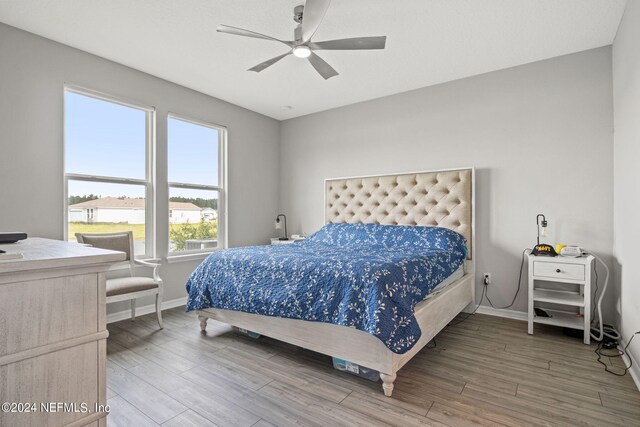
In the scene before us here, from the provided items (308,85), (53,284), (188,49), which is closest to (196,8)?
(188,49)

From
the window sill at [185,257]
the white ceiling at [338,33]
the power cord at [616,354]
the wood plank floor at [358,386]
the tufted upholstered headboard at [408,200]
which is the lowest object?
the wood plank floor at [358,386]

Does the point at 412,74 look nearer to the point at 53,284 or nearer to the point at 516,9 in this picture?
the point at 516,9

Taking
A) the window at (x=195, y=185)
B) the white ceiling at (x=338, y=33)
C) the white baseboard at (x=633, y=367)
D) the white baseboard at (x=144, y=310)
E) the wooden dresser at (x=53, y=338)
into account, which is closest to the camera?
the wooden dresser at (x=53, y=338)

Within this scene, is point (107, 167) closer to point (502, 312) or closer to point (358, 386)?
point (358, 386)

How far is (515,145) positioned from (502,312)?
180 cm

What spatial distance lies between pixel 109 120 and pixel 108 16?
1187mm

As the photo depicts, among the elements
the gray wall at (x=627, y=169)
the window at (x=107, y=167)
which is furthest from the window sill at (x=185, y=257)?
the gray wall at (x=627, y=169)

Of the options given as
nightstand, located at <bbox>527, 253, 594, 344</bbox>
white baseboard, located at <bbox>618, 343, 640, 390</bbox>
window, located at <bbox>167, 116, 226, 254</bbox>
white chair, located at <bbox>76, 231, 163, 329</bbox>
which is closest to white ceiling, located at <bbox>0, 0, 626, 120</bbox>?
window, located at <bbox>167, 116, 226, 254</bbox>

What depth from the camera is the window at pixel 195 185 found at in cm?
400

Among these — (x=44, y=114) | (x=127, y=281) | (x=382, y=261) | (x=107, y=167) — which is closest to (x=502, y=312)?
(x=382, y=261)

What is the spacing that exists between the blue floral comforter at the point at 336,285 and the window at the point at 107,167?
1.28 m

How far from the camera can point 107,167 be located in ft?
11.3

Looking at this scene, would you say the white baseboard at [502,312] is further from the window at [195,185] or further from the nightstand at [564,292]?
the window at [195,185]

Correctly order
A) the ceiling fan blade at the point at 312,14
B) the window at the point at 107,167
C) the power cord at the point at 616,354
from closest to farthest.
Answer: the ceiling fan blade at the point at 312,14 < the power cord at the point at 616,354 < the window at the point at 107,167
